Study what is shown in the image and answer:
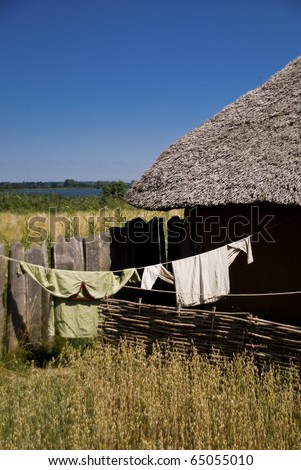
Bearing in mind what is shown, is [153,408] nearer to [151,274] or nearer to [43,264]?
[151,274]

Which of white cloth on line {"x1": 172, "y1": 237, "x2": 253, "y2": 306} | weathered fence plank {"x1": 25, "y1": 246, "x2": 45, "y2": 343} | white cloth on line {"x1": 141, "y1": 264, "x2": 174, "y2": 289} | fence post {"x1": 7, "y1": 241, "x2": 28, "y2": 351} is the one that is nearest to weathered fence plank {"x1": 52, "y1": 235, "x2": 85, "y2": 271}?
weathered fence plank {"x1": 25, "y1": 246, "x2": 45, "y2": 343}

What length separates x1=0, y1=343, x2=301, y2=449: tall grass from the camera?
4.32m

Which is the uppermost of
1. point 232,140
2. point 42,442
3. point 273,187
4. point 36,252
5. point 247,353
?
point 232,140

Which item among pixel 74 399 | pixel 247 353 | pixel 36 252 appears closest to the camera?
pixel 74 399

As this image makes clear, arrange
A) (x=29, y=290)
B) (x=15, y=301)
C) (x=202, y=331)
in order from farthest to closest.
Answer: (x=29, y=290) → (x=15, y=301) → (x=202, y=331)

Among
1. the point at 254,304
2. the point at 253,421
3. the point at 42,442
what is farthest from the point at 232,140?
the point at 42,442

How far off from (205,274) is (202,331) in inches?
29.2

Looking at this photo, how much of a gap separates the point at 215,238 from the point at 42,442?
402 cm

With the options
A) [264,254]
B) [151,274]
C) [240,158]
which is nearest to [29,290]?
[151,274]

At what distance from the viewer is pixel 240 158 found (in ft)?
24.8

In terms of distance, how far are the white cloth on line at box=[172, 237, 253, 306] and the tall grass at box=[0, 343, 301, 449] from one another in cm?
86

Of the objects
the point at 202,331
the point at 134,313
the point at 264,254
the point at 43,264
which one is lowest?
the point at 202,331
